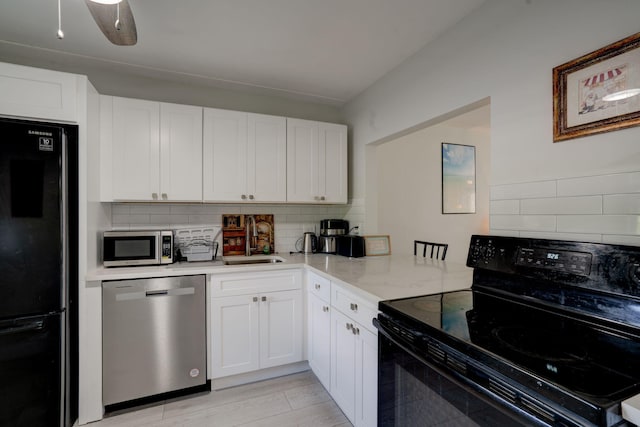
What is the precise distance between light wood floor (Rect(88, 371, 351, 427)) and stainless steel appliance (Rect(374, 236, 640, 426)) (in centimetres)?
79

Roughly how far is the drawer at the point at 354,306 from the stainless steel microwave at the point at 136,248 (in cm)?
141

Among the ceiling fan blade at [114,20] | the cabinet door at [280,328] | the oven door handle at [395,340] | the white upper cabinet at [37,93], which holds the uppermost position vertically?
the ceiling fan blade at [114,20]

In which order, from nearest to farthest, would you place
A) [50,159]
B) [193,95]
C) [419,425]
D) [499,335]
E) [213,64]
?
[499,335], [419,425], [50,159], [213,64], [193,95]

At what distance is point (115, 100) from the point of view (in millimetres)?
2221

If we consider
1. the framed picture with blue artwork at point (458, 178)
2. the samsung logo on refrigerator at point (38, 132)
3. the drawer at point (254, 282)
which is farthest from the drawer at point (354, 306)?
the framed picture with blue artwork at point (458, 178)

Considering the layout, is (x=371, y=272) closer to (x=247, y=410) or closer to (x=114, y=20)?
(x=247, y=410)

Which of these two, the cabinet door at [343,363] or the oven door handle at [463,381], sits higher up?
the oven door handle at [463,381]

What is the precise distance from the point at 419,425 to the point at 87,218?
7.15 ft

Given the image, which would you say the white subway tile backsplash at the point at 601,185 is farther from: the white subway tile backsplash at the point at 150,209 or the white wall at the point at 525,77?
the white subway tile backsplash at the point at 150,209

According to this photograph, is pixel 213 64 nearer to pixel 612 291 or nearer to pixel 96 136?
pixel 96 136

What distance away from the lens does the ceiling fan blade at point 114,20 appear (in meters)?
1.34

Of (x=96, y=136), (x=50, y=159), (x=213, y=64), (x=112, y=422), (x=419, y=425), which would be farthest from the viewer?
(x=213, y=64)

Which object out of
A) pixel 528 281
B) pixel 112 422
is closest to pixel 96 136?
pixel 112 422

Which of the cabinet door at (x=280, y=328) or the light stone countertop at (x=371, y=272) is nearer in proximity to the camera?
the light stone countertop at (x=371, y=272)
